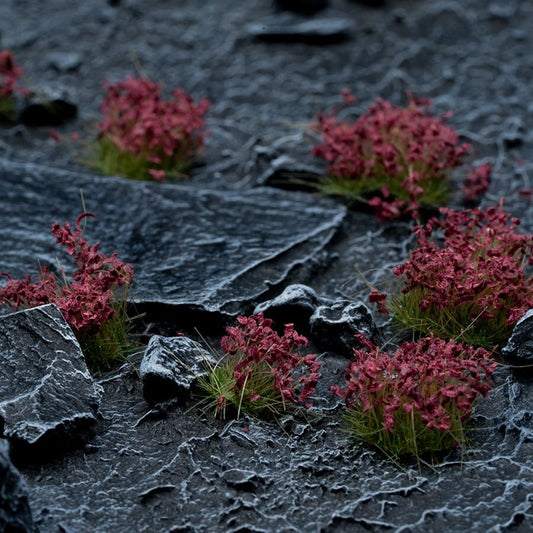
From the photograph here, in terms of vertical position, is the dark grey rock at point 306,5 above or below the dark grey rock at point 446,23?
above

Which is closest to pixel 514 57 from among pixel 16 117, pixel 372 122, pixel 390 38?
pixel 390 38

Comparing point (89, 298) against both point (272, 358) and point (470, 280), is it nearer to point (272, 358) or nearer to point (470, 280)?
point (272, 358)

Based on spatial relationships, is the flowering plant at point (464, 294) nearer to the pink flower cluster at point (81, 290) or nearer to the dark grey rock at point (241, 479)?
the dark grey rock at point (241, 479)

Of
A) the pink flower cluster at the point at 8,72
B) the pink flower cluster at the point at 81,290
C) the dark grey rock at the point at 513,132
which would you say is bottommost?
the dark grey rock at the point at 513,132

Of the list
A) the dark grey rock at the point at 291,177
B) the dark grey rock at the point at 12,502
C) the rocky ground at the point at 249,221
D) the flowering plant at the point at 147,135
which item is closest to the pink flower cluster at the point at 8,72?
the rocky ground at the point at 249,221

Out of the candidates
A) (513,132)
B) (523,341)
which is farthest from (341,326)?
(513,132)

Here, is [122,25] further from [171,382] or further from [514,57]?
[171,382]

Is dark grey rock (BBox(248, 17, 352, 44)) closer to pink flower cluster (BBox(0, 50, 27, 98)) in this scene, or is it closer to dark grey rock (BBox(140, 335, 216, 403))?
pink flower cluster (BBox(0, 50, 27, 98))
